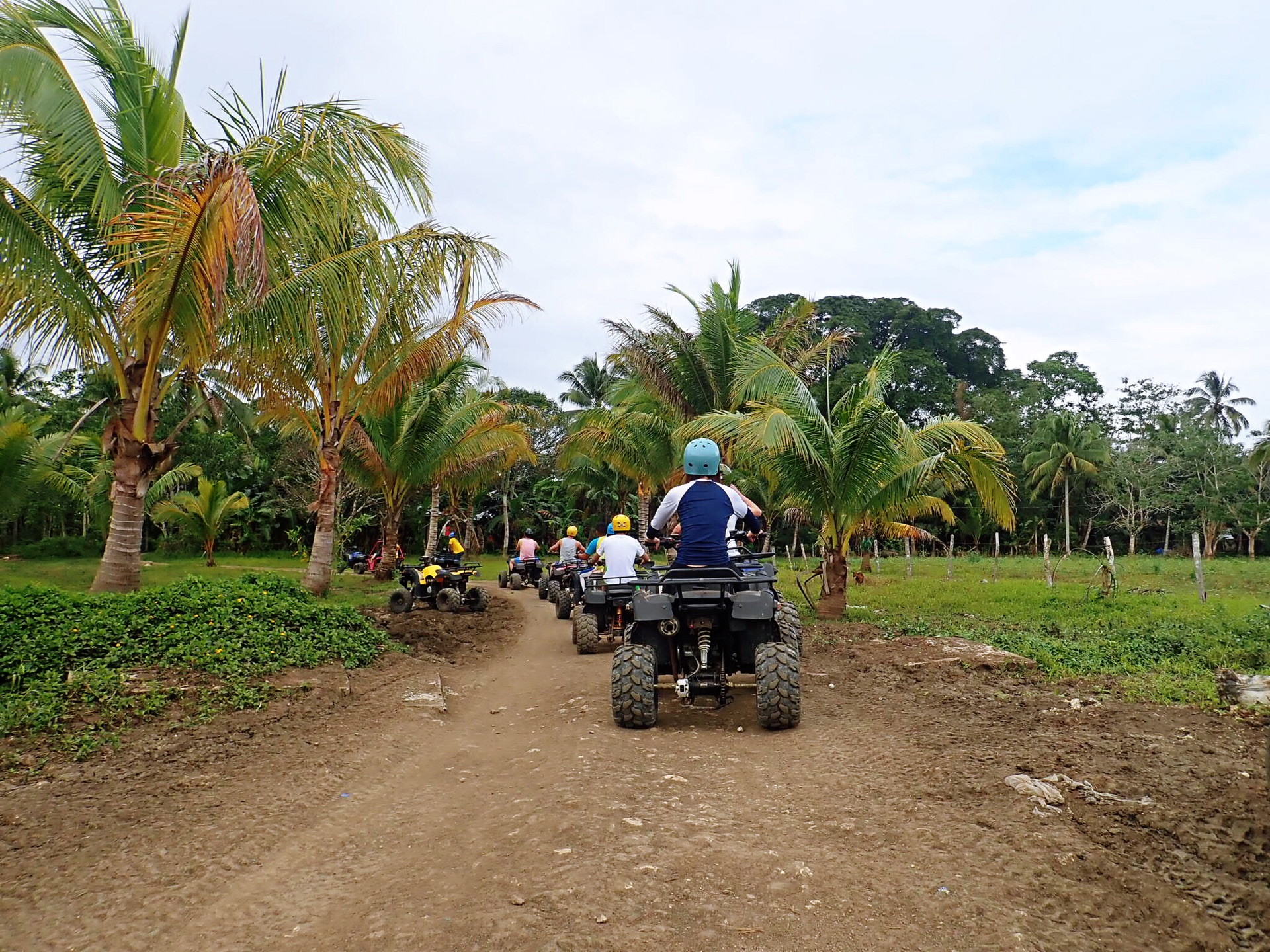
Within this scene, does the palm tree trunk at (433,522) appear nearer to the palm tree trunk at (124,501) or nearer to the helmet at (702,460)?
the palm tree trunk at (124,501)

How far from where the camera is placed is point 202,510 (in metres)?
22.2

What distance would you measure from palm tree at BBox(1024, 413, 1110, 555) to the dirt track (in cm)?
3386

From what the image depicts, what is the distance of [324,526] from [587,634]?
538cm

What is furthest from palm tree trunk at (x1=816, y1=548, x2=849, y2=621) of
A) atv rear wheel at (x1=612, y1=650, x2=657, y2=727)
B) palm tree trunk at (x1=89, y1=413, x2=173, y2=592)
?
palm tree trunk at (x1=89, y1=413, x2=173, y2=592)

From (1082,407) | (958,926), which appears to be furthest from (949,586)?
(1082,407)

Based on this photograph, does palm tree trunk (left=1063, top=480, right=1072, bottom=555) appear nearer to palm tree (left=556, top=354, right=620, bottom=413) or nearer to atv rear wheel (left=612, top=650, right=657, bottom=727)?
palm tree (left=556, top=354, right=620, bottom=413)

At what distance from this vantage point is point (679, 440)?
16375mm

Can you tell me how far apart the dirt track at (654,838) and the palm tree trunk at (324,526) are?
6.93m

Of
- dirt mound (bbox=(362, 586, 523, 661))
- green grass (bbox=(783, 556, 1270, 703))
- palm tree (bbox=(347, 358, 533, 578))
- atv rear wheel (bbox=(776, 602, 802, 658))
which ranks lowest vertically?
dirt mound (bbox=(362, 586, 523, 661))

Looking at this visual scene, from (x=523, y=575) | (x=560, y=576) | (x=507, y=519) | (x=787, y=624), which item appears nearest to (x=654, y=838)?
(x=787, y=624)

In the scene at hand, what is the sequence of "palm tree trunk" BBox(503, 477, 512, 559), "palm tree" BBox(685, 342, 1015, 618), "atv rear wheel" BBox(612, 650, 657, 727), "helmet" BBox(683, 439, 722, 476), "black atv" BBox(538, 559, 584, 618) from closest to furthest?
"atv rear wheel" BBox(612, 650, 657, 727), "helmet" BBox(683, 439, 722, 476), "palm tree" BBox(685, 342, 1015, 618), "black atv" BBox(538, 559, 584, 618), "palm tree trunk" BBox(503, 477, 512, 559)

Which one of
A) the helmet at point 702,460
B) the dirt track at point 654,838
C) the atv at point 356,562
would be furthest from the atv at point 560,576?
the dirt track at point 654,838

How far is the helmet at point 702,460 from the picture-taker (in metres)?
6.25

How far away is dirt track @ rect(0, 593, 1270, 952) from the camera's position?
2.88m
